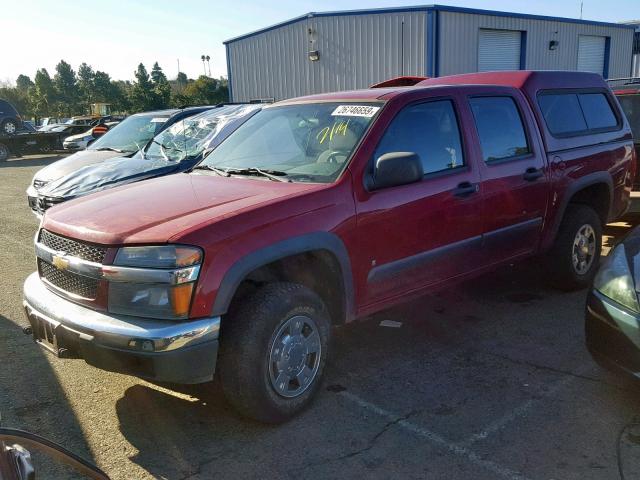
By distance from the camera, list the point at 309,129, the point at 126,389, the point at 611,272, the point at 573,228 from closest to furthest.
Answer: the point at 611,272 < the point at 126,389 < the point at 309,129 < the point at 573,228

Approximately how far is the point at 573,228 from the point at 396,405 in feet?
8.86

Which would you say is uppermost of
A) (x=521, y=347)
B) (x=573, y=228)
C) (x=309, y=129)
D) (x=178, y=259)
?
(x=309, y=129)

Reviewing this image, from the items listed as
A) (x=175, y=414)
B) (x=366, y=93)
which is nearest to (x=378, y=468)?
(x=175, y=414)

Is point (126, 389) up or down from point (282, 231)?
down

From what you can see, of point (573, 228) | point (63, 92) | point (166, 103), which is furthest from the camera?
point (63, 92)

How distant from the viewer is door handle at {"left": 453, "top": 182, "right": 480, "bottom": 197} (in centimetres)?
405

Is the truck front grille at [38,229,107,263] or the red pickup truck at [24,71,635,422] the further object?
the truck front grille at [38,229,107,263]

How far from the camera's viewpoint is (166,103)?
143ft

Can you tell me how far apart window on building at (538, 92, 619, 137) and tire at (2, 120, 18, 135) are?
23907mm

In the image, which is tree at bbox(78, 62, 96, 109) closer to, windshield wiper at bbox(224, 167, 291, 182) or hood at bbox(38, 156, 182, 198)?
hood at bbox(38, 156, 182, 198)

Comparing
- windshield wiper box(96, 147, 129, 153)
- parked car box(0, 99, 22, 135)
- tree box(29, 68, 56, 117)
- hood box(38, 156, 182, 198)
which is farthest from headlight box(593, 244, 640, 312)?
tree box(29, 68, 56, 117)

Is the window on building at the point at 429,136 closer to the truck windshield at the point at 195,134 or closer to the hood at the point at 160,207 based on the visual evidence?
the hood at the point at 160,207

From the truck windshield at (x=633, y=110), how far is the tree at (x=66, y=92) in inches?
2743

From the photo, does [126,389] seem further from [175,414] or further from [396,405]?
[396,405]
